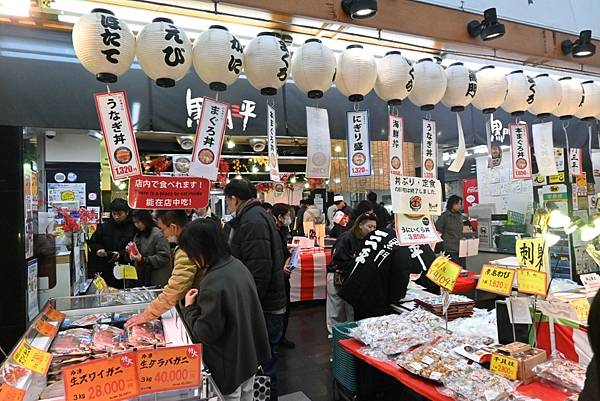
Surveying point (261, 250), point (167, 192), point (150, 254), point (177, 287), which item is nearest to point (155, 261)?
point (150, 254)

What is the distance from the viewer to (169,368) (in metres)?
1.66

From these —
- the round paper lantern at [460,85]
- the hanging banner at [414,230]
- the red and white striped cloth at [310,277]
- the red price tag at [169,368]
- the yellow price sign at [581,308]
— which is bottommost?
the red and white striped cloth at [310,277]

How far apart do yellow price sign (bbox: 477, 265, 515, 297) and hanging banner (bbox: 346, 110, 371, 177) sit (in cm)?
125

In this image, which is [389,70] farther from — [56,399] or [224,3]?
[56,399]

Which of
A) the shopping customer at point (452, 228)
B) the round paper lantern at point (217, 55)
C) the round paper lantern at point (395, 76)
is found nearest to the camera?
the round paper lantern at point (217, 55)

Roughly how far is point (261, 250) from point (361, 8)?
205 cm

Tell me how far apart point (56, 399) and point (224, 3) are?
101 inches

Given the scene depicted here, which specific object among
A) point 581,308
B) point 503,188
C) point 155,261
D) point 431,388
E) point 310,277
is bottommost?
point 310,277

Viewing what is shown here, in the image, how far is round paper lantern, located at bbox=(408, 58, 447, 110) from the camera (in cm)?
316

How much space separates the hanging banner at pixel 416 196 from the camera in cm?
320

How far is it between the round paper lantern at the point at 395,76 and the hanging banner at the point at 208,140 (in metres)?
1.26

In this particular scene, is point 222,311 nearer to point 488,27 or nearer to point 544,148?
point 488,27

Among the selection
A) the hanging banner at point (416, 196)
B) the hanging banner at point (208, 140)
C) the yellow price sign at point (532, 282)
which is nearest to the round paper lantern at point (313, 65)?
the hanging banner at point (208, 140)

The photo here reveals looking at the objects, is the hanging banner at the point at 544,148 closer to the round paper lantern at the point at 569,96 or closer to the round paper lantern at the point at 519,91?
the round paper lantern at the point at 569,96
